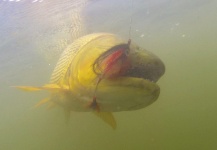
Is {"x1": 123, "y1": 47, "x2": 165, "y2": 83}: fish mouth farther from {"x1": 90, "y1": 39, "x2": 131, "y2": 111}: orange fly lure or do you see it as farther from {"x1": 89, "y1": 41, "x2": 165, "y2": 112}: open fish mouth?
{"x1": 90, "y1": 39, "x2": 131, "y2": 111}: orange fly lure

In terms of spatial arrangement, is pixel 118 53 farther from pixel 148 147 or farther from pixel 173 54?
pixel 173 54

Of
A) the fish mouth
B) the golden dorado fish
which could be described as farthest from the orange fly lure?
the fish mouth

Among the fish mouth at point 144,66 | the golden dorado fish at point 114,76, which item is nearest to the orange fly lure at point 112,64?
the golden dorado fish at point 114,76

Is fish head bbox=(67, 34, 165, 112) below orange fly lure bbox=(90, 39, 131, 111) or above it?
below

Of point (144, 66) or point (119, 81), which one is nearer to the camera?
point (119, 81)

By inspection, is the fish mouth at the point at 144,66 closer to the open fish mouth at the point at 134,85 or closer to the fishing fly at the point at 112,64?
the open fish mouth at the point at 134,85

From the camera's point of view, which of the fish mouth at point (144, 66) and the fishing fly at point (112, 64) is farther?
the fish mouth at point (144, 66)

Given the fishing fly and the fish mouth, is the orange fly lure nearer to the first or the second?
the fishing fly


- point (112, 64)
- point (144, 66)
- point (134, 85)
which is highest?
point (112, 64)

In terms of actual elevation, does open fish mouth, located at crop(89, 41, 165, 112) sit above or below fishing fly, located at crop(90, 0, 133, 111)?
below

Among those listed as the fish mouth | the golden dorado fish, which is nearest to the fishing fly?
the golden dorado fish

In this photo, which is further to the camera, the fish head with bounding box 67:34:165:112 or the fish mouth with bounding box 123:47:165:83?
the fish mouth with bounding box 123:47:165:83

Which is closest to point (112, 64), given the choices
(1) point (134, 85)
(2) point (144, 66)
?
(1) point (134, 85)

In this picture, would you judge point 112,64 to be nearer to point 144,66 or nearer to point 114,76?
point 114,76
